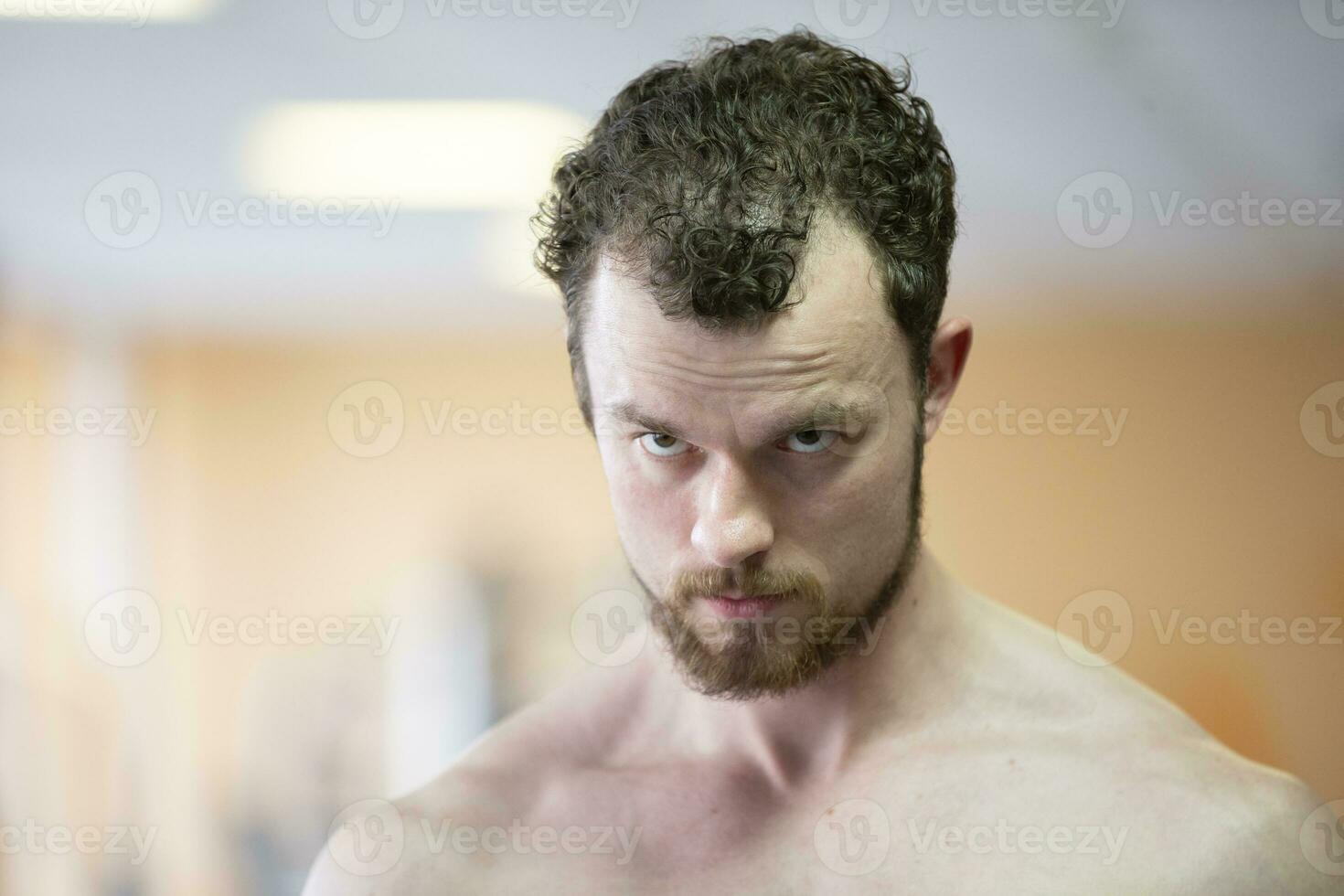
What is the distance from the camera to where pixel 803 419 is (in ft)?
2.73

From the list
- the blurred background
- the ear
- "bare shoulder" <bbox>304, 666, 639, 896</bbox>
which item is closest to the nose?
the ear

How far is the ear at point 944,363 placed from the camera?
3.20ft

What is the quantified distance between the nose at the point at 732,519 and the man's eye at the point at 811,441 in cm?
4

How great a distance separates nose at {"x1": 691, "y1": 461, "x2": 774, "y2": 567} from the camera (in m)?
0.83

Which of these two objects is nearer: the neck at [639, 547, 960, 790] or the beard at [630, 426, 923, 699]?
the beard at [630, 426, 923, 699]

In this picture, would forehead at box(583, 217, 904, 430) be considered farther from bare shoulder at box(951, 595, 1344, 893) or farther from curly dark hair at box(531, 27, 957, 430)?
bare shoulder at box(951, 595, 1344, 893)

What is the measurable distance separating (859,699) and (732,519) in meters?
0.28

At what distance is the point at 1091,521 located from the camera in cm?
136

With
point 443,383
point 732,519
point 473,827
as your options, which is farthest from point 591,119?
point 473,827

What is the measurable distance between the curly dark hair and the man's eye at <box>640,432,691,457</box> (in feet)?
0.30

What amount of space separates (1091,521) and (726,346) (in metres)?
0.73

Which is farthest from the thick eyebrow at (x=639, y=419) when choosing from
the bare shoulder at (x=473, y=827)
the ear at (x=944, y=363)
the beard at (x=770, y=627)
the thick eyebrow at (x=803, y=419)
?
the bare shoulder at (x=473, y=827)

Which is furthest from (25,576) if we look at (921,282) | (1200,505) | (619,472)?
(1200,505)

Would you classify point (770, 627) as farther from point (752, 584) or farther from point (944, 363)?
point (944, 363)
